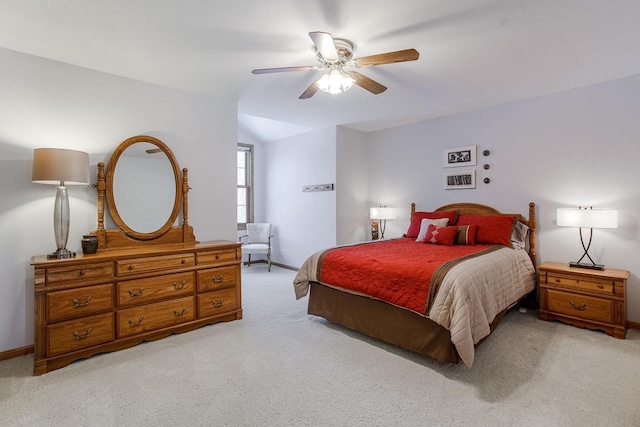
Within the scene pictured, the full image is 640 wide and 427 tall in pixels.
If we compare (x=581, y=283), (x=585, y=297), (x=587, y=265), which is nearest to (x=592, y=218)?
(x=587, y=265)

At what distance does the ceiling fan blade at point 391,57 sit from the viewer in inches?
82.2

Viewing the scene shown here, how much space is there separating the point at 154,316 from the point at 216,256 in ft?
2.46

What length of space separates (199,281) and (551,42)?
3.62 m

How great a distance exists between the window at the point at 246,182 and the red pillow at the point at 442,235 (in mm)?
3854

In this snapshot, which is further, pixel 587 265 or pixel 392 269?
pixel 587 265

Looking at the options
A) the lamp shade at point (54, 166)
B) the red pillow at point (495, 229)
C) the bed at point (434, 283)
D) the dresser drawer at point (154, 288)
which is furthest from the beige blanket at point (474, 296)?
the lamp shade at point (54, 166)

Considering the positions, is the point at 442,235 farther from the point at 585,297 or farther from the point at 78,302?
the point at 78,302

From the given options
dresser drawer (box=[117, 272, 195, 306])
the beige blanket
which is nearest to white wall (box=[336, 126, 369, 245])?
the beige blanket

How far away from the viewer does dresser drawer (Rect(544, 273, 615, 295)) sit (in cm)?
290

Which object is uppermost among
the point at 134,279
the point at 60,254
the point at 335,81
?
the point at 335,81

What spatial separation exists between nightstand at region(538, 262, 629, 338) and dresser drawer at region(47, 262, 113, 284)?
13.4 feet

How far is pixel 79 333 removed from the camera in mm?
2436

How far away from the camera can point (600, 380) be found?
7.10ft

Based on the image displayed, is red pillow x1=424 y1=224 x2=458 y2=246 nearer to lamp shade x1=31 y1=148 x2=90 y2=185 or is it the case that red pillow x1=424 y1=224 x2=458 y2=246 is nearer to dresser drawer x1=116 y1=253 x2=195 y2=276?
dresser drawer x1=116 y1=253 x2=195 y2=276
